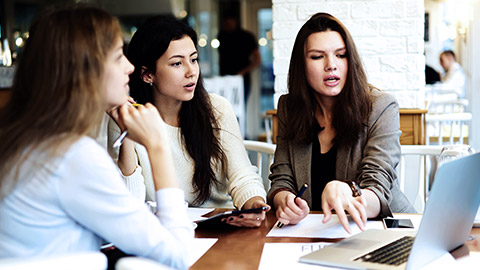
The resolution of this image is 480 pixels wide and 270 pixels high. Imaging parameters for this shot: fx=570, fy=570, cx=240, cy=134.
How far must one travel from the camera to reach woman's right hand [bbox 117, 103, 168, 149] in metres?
1.19

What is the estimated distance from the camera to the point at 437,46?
1098cm

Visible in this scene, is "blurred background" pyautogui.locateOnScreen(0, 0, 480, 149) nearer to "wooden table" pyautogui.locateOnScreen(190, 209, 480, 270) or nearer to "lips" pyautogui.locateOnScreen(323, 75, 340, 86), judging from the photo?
"lips" pyautogui.locateOnScreen(323, 75, 340, 86)

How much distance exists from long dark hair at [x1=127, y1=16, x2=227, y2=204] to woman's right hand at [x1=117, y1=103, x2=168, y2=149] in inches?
Answer: 28.6

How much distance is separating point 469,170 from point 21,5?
772cm

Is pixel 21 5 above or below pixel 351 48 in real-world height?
above

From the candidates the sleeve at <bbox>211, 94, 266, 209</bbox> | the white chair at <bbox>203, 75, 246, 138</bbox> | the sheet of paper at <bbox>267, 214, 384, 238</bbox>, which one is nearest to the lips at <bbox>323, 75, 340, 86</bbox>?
the sleeve at <bbox>211, 94, 266, 209</bbox>

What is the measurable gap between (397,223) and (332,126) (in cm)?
52

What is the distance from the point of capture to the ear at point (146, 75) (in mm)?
2002

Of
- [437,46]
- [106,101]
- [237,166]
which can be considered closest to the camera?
[106,101]

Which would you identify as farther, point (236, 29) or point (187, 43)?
point (236, 29)

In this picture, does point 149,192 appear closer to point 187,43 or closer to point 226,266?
point 187,43

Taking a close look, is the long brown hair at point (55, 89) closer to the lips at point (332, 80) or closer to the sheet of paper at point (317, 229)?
the sheet of paper at point (317, 229)

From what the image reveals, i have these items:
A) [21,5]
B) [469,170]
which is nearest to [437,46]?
[21,5]

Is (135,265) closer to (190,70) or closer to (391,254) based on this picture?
(391,254)
